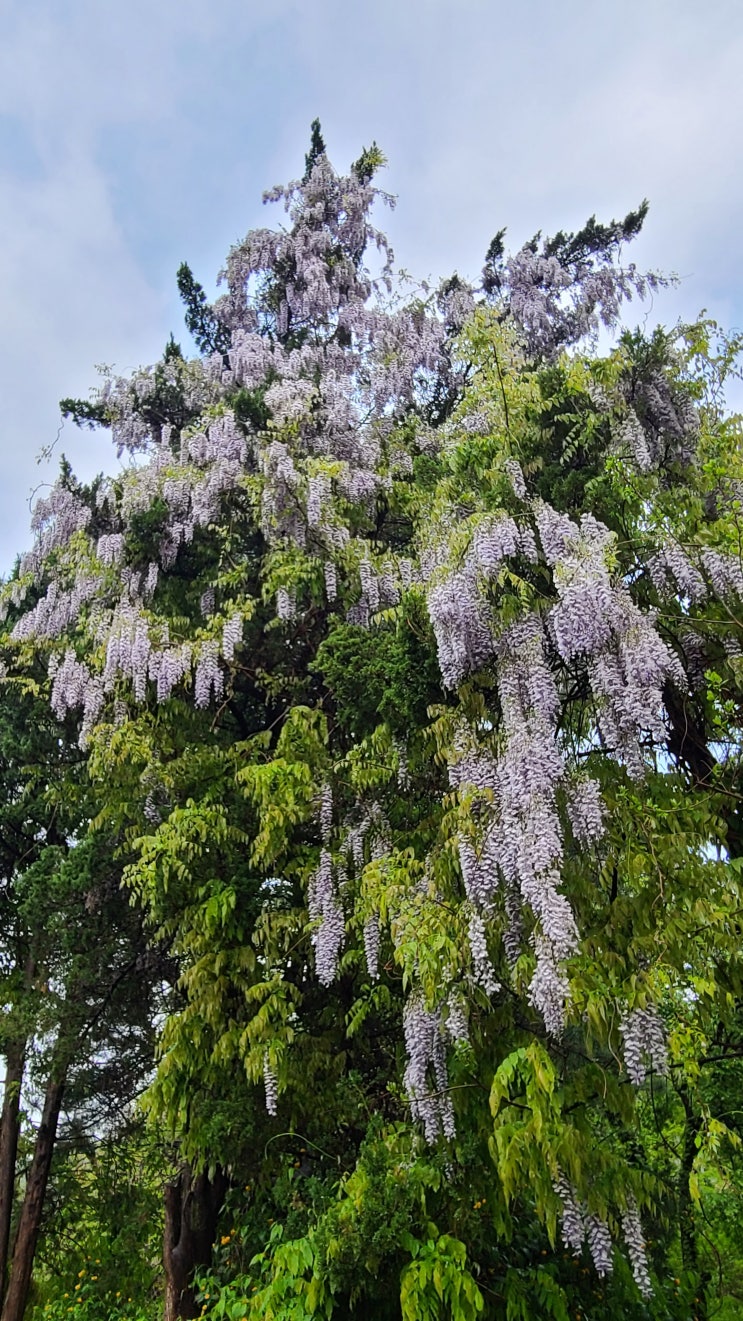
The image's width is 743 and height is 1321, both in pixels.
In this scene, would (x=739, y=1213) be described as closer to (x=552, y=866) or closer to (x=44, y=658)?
A: (x=552, y=866)

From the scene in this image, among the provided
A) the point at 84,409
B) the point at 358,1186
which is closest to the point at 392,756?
the point at 358,1186

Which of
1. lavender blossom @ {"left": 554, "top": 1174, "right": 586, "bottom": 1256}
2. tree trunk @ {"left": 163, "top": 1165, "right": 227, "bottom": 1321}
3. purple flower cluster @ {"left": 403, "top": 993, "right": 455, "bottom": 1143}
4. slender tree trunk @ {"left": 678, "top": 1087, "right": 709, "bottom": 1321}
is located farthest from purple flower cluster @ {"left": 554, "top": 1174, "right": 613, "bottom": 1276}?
tree trunk @ {"left": 163, "top": 1165, "right": 227, "bottom": 1321}

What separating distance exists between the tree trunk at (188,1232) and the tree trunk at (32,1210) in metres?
2.18

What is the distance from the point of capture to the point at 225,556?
289 inches

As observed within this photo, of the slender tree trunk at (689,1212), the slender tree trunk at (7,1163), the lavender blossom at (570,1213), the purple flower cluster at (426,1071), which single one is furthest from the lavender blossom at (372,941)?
the slender tree trunk at (7,1163)

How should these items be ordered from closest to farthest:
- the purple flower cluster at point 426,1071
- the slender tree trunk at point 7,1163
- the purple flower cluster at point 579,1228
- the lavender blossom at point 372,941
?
the purple flower cluster at point 579,1228 < the purple flower cluster at point 426,1071 < the lavender blossom at point 372,941 < the slender tree trunk at point 7,1163

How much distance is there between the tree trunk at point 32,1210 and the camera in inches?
335

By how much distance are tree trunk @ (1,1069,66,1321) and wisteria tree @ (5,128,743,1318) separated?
3.25 metres

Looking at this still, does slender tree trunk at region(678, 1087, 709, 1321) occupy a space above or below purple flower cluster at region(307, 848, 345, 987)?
below

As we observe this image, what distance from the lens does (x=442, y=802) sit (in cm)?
493

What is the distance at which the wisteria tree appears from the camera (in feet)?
12.4

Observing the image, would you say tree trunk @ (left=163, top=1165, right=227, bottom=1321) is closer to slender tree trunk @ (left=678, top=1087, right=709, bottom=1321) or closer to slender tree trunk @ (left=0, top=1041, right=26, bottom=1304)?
slender tree trunk @ (left=0, top=1041, right=26, bottom=1304)

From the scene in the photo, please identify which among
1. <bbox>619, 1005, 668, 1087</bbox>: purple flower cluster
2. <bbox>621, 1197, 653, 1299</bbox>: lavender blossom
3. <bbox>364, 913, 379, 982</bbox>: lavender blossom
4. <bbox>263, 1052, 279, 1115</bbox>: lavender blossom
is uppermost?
<bbox>364, 913, 379, 982</bbox>: lavender blossom

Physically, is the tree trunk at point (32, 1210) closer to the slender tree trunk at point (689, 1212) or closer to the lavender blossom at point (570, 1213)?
the slender tree trunk at point (689, 1212)
